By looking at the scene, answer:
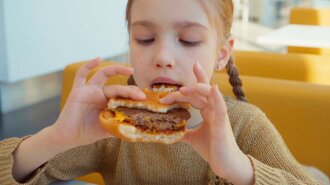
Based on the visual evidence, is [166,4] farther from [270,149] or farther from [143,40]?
[270,149]

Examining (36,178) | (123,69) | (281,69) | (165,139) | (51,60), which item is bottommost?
(51,60)

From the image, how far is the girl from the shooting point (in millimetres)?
881

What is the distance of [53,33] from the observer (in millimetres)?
3818

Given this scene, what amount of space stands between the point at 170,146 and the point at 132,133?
1.08ft

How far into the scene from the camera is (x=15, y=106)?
372 cm

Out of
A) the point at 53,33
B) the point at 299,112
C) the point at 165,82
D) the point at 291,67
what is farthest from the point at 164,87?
the point at 53,33

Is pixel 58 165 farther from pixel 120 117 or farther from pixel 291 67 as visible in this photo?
pixel 291 67

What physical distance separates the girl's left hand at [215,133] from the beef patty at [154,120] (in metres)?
0.04

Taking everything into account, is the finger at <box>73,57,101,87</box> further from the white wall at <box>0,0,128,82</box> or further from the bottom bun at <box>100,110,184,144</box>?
the white wall at <box>0,0,128,82</box>

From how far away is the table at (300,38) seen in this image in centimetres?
238

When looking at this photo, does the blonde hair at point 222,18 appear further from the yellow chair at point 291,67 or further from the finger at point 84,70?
the yellow chair at point 291,67

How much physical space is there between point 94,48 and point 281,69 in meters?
2.64

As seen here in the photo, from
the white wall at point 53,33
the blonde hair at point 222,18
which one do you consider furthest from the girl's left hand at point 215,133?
the white wall at point 53,33

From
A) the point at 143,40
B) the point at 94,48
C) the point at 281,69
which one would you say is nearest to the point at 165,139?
the point at 143,40
